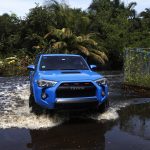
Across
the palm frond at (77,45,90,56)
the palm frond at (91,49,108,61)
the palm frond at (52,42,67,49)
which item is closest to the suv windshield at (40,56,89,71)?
the palm frond at (52,42,67,49)

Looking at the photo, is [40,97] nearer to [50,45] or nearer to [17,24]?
[50,45]

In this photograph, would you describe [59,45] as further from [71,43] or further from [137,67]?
[137,67]

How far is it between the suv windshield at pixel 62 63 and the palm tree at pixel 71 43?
20.4 meters

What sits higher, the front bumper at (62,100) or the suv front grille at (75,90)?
the suv front grille at (75,90)

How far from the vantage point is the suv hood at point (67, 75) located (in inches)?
395

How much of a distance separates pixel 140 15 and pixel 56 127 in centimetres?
3689

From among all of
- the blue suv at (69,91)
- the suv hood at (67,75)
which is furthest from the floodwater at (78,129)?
the suv hood at (67,75)

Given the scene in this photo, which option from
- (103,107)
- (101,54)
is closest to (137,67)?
(103,107)

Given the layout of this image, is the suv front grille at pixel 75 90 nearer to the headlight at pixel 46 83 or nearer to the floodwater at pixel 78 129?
the headlight at pixel 46 83

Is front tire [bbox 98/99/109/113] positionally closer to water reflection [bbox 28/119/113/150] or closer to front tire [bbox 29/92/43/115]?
water reflection [bbox 28/119/113/150]

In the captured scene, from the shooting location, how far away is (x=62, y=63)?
11750 millimetres

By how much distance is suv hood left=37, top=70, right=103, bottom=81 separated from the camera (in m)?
10.0

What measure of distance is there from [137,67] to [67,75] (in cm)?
751

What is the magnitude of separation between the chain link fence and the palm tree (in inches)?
597
